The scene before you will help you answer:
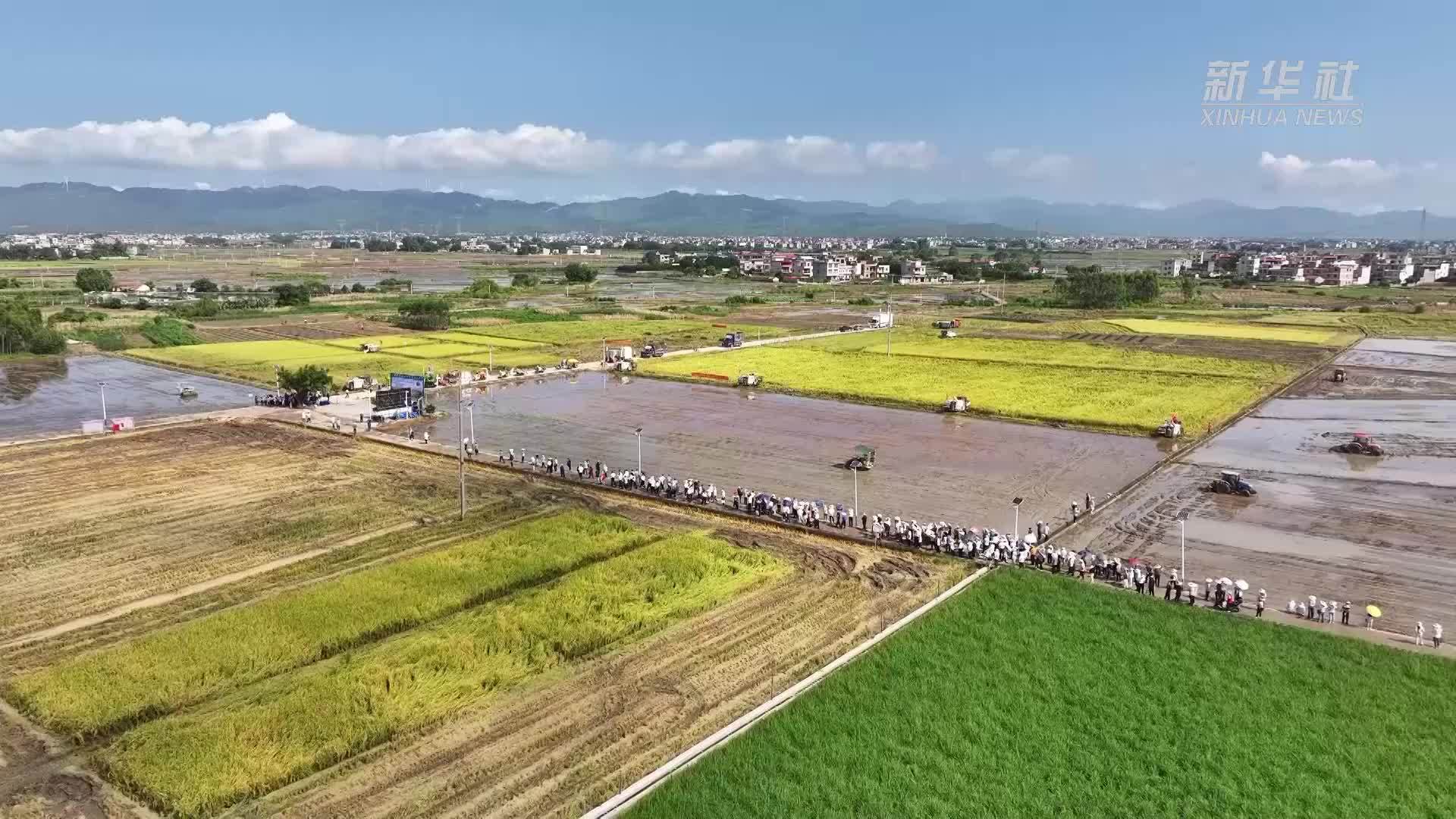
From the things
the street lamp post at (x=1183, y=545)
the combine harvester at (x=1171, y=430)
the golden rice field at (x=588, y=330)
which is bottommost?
the golden rice field at (x=588, y=330)

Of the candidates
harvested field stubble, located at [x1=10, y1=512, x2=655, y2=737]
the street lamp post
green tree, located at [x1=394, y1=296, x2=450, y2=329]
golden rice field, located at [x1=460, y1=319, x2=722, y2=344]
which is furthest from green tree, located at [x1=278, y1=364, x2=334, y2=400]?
the street lamp post

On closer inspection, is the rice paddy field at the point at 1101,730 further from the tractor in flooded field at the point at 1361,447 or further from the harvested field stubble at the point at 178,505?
the tractor in flooded field at the point at 1361,447

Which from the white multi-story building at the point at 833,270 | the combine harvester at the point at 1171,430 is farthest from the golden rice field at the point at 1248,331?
the white multi-story building at the point at 833,270

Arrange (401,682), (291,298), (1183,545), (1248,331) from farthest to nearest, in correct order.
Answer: (291,298) < (1248,331) < (1183,545) < (401,682)

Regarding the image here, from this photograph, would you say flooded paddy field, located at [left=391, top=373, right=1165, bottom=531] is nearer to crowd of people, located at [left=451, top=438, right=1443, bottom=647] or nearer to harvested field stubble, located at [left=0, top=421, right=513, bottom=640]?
crowd of people, located at [left=451, top=438, right=1443, bottom=647]

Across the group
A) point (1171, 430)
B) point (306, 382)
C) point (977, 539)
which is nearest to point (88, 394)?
point (306, 382)

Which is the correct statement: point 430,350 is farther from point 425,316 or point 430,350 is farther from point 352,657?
point 352,657
